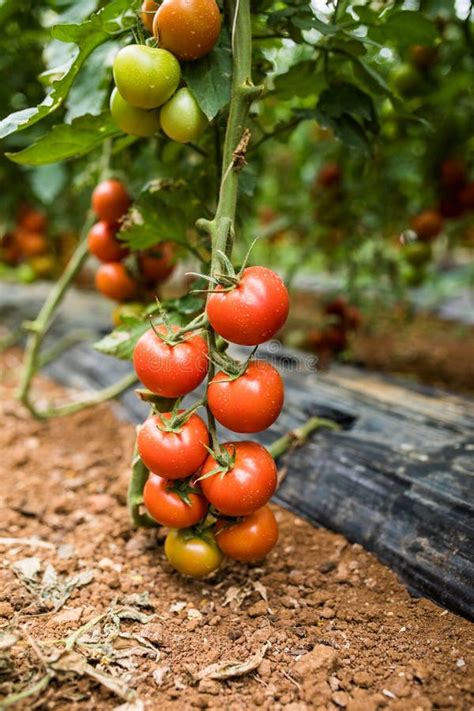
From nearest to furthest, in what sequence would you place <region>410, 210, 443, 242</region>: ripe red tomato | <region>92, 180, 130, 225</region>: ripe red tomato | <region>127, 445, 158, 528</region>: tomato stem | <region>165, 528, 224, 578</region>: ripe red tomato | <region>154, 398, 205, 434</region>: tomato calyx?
1. <region>154, 398, 205, 434</region>: tomato calyx
2. <region>165, 528, 224, 578</region>: ripe red tomato
3. <region>127, 445, 158, 528</region>: tomato stem
4. <region>92, 180, 130, 225</region>: ripe red tomato
5. <region>410, 210, 443, 242</region>: ripe red tomato

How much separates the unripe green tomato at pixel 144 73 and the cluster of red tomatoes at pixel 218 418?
32 centimetres

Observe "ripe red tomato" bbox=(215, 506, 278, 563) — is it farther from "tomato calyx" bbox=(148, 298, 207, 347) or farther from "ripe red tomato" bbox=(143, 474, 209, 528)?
"tomato calyx" bbox=(148, 298, 207, 347)

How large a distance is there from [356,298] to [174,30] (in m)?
1.81

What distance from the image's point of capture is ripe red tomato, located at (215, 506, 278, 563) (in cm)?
102

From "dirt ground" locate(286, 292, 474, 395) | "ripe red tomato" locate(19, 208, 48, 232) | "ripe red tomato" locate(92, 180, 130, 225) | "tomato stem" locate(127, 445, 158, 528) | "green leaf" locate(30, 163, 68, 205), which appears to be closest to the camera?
"tomato stem" locate(127, 445, 158, 528)

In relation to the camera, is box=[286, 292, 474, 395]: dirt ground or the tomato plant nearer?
the tomato plant

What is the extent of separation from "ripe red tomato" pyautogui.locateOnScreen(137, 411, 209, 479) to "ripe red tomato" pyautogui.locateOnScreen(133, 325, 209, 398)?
6cm

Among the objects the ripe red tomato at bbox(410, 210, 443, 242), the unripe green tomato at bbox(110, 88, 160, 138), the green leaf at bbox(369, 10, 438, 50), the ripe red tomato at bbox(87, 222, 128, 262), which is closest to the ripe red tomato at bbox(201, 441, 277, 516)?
the unripe green tomato at bbox(110, 88, 160, 138)

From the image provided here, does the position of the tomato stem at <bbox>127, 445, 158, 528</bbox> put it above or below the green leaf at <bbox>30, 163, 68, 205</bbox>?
below

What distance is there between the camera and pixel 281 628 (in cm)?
99

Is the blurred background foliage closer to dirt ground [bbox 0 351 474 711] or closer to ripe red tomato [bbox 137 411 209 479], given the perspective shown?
ripe red tomato [bbox 137 411 209 479]

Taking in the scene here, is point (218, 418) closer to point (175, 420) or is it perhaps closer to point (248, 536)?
point (175, 420)

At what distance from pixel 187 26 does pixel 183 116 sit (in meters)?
0.13

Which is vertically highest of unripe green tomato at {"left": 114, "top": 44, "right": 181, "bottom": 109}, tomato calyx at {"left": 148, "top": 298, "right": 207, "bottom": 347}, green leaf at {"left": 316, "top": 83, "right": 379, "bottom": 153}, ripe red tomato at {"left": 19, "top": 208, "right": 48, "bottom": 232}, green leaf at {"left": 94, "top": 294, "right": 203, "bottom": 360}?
unripe green tomato at {"left": 114, "top": 44, "right": 181, "bottom": 109}
